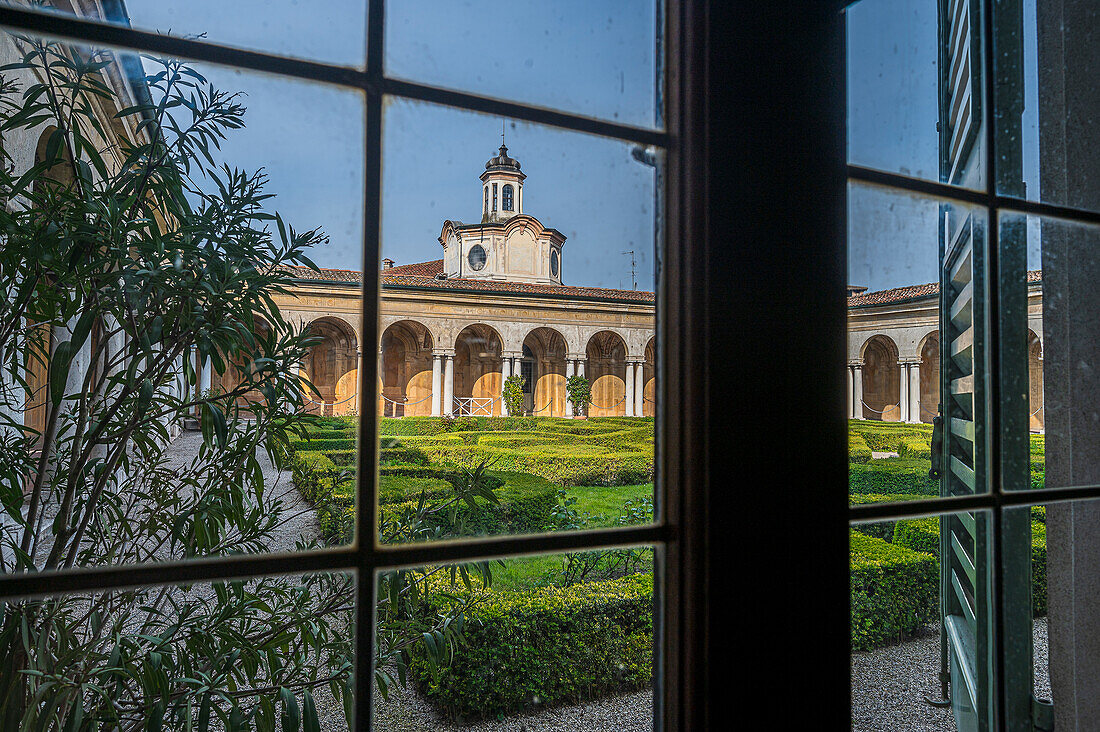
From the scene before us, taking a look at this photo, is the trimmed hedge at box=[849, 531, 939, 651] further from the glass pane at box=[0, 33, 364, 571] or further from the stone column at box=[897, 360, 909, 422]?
the glass pane at box=[0, 33, 364, 571]

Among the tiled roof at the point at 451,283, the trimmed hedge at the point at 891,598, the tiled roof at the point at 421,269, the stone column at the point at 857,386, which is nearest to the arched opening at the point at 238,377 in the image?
the tiled roof at the point at 451,283

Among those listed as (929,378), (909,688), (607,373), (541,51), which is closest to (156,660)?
(607,373)

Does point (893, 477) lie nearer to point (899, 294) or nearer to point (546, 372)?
point (899, 294)

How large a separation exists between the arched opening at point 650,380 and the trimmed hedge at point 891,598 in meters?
0.84

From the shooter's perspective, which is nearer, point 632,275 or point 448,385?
point 632,275

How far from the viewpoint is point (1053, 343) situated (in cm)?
77

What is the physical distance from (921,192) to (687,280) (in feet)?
0.94

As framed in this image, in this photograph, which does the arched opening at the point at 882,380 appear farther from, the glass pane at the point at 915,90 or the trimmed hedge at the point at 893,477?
the glass pane at the point at 915,90

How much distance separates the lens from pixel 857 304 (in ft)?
1.99

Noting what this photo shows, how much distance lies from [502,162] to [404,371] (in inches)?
8.6

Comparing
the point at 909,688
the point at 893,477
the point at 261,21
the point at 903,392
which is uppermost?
the point at 261,21

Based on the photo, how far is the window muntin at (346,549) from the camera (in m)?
0.31

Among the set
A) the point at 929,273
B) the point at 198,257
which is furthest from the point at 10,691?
the point at 929,273

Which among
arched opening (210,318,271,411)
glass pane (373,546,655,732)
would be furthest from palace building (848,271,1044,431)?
glass pane (373,546,655,732)
